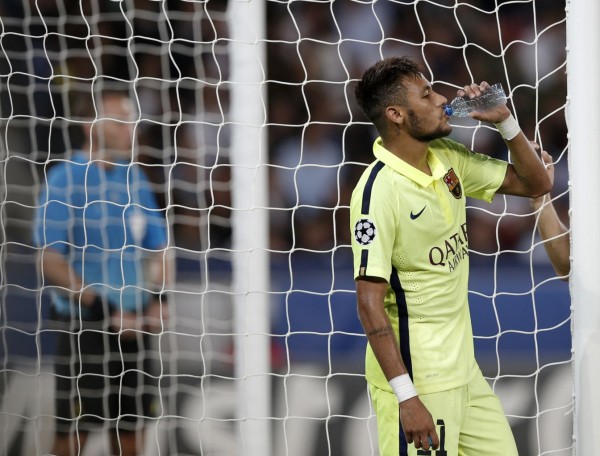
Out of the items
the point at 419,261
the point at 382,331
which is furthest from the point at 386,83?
the point at 382,331

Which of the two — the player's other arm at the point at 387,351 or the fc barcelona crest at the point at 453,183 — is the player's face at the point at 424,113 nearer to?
the fc barcelona crest at the point at 453,183

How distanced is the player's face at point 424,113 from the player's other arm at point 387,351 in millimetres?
360

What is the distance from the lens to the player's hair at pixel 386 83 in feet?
8.20

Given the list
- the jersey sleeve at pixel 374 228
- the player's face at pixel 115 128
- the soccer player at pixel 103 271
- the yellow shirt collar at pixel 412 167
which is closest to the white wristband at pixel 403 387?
the jersey sleeve at pixel 374 228

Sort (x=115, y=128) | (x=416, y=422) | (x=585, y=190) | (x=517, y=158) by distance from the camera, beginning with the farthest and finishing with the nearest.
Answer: (x=115, y=128)
(x=585, y=190)
(x=517, y=158)
(x=416, y=422)

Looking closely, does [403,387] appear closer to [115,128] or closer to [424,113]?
[424,113]

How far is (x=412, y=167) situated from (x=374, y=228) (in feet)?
0.63

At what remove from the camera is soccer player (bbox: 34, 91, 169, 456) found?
3.64m

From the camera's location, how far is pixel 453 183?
2578 millimetres

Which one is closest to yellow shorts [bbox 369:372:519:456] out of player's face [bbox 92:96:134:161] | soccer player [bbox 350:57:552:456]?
soccer player [bbox 350:57:552:456]

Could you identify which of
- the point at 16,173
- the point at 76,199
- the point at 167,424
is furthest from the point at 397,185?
the point at 16,173

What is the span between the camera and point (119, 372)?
380 cm

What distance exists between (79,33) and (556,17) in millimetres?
2086

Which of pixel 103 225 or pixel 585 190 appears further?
pixel 103 225
